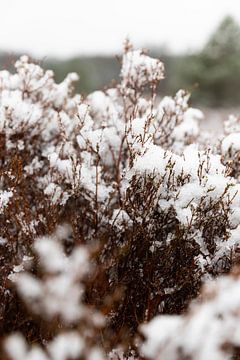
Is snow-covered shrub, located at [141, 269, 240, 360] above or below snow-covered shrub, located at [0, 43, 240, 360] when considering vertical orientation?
below

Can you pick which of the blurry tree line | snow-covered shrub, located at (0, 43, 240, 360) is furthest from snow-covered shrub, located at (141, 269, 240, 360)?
the blurry tree line

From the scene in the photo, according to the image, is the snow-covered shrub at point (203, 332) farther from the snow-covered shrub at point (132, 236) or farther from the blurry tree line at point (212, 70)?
the blurry tree line at point (212, 70)

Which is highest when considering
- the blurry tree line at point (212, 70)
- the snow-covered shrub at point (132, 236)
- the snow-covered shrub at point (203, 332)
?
the blurry tree line at point (212, 70)

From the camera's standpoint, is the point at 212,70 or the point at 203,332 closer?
the point at 203,332

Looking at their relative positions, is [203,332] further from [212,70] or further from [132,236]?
[212,70]

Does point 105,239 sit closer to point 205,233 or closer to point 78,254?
point 205,233

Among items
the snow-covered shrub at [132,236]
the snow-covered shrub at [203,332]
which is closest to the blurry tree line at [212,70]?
the snow-covered shrub at [132,236]

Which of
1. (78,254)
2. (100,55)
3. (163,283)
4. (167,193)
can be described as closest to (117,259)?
(163,283)

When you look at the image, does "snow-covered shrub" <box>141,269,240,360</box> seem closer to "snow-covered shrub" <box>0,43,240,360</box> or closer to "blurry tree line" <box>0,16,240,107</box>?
"snow-covered shrub" <box>0,43,240,360</box>

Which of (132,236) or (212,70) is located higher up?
(212,70)

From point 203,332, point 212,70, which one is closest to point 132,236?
point 203,332

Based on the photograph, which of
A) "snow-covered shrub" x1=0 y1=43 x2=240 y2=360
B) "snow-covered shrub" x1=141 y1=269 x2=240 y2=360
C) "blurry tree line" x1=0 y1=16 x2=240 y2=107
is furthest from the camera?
"blurry tree line" x1=0 y1=16 x2=240 y2=107
